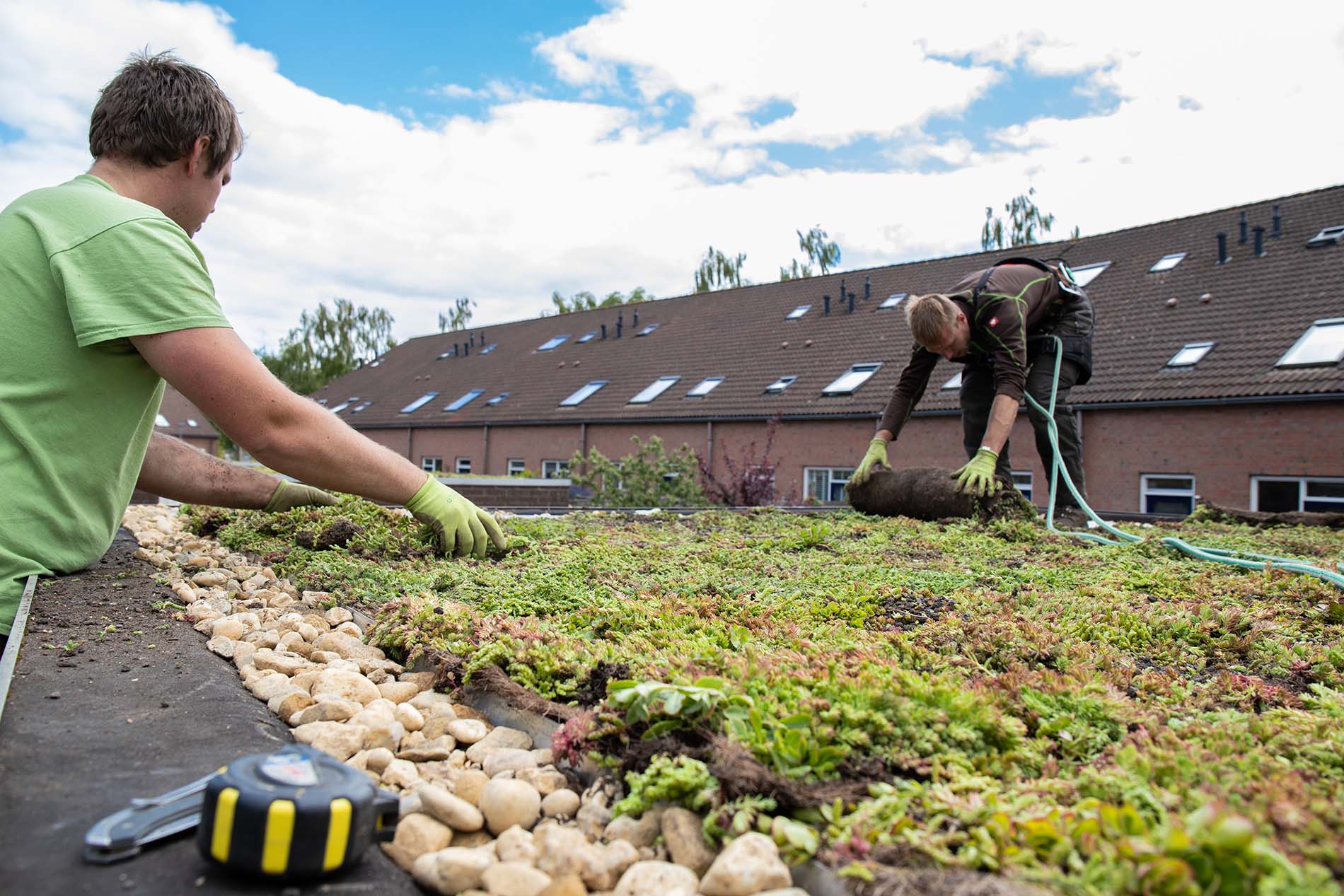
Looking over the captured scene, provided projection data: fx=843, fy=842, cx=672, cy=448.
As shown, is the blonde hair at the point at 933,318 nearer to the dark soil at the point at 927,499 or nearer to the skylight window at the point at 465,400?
the dark soil at the point at 927,499

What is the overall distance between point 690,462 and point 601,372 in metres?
10.4

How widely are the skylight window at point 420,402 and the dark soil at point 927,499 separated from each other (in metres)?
20.9

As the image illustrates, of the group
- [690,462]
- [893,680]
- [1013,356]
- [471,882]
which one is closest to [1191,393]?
[690,462]

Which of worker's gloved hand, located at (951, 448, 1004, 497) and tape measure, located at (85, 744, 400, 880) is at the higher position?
worker's gloved hand, located at (951, 448, 1004, 497)

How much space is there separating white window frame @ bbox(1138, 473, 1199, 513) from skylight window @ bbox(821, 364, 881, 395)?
4.88 meters

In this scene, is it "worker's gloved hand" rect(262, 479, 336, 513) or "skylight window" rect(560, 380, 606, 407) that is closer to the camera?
"worker's gloved hand" rect(262, 479, 336, 513)

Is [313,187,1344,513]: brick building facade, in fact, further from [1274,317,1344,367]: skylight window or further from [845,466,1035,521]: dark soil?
[845,466,1035,521]: dark soil

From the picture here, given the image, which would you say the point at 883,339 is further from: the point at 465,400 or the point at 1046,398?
the point at 465,400

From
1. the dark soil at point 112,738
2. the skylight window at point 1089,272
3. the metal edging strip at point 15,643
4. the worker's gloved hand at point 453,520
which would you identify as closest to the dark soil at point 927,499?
the worker's gloved hand at point 453,520

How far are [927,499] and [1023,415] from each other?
27.6 feet

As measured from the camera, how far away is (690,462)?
1117 cm

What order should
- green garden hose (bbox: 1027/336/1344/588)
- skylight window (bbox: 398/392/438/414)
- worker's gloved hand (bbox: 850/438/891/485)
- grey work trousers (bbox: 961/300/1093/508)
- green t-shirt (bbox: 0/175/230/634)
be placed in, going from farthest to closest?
skylight window (bbox: 398/392/438/414) → worker's gloved hand (bbox: 850/438/891/485) → grey work trousers (bbox: 961/300/1093/508) → green garden hose (bbox: 1027/336/1344/588) → green t-shirt (bbox: 0/175/230/634)

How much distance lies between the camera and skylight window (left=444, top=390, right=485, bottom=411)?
76.6 ft

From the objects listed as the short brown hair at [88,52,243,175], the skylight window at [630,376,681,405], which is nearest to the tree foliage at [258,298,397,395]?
the skylight window at [630,376,681,405]
